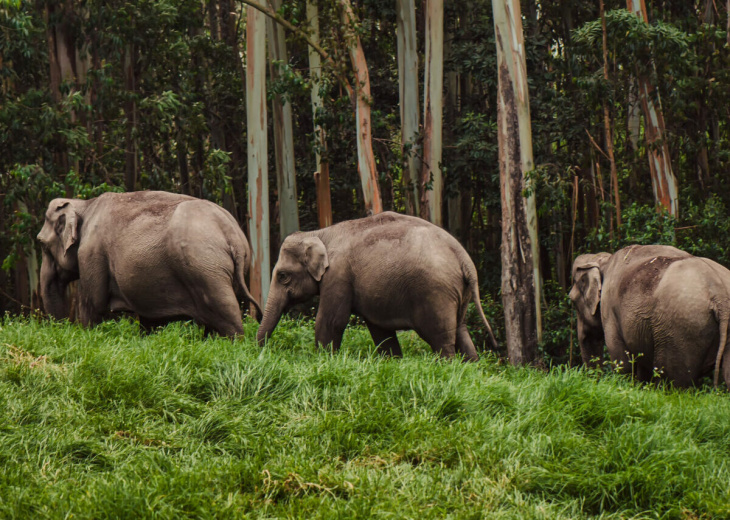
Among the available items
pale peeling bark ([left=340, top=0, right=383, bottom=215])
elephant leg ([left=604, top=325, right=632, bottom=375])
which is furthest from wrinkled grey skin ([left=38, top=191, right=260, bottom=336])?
pale peeling bark ([left=340, top=0, right=383, bottom=215])

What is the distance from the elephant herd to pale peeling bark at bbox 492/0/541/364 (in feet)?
11.5

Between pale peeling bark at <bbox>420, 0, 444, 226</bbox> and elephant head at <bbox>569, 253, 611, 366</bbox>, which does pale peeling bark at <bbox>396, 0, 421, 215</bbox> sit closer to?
pale peeling bark at <bbox>420, 0, 444, 226</bbox>

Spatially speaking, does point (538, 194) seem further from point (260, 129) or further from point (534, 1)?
point (534, 1)

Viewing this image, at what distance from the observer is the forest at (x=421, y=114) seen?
12.0m

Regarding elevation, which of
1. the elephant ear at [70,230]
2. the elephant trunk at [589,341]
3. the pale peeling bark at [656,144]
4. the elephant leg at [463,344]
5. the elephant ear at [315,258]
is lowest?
the elephant trunk at [589,341]

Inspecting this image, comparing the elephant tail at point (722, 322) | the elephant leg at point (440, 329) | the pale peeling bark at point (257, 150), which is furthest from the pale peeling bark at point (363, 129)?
the elephant tail at point (722, 322)

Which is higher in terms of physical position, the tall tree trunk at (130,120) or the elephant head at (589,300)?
the tall tree trunk at (130,120)

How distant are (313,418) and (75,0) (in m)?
12.6

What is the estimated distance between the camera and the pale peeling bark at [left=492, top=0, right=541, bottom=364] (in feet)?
38.6

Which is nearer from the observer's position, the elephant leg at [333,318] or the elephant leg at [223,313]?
the elephant leg at [223,313]

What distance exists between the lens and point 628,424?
16.5 feet

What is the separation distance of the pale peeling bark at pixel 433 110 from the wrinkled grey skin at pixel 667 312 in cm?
566

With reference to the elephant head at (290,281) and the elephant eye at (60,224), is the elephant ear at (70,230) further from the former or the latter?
the elephant head at (290,281)

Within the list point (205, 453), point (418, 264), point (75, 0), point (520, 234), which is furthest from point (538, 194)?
point (75, 0)
